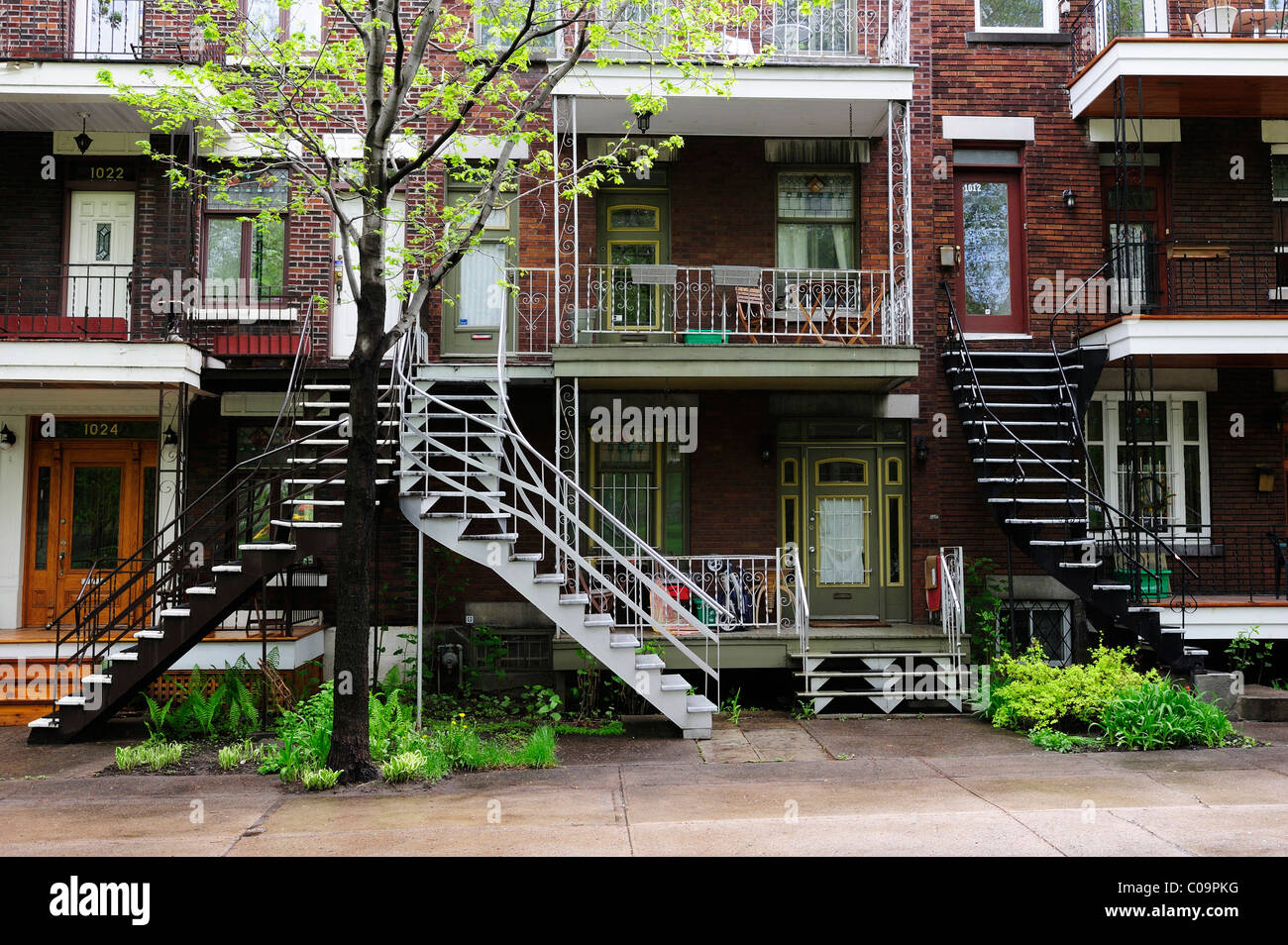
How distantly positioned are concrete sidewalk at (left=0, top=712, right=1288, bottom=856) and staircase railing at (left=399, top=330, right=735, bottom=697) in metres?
1.42

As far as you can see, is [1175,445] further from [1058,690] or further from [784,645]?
[784,645]

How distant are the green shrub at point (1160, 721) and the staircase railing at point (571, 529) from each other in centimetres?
379

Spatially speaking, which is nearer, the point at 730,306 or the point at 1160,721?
the point at 1160,721

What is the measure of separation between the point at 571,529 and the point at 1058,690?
5913mm

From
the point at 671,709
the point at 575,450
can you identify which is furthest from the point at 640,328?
the point at 671,709

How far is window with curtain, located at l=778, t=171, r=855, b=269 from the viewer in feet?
44.4

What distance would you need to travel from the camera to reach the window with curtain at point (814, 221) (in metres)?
13.5

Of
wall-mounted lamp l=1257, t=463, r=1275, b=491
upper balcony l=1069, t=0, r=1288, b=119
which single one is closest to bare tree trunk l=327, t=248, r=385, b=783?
upper balcony l=1069, t=0, r=1288, b=119

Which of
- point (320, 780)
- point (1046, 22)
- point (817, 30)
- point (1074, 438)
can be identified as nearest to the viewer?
point (320, 780)

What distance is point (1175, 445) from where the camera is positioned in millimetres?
13641

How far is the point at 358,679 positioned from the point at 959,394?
8153mm

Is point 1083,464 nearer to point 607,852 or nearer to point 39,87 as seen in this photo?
point 607,852

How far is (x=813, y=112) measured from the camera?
12711 millimetres

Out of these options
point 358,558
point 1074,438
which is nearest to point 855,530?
point 1074,438
